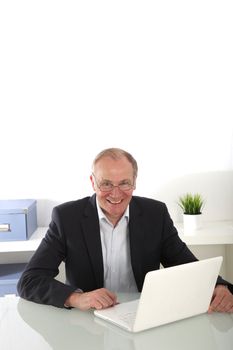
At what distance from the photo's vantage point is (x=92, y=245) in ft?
7.61

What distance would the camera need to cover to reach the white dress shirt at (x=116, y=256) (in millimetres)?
2367

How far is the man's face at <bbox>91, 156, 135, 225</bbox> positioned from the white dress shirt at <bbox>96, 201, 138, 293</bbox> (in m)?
0.09

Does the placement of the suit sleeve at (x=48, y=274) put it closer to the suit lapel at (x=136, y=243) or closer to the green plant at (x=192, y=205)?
the suit lapel at (x=136, y=243)

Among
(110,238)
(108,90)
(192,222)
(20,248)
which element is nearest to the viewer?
(110,238)

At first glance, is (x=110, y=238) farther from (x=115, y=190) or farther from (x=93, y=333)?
(x=93, y=333)

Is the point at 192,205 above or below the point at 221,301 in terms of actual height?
above

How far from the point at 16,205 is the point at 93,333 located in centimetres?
162

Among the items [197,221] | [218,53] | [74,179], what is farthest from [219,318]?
[218,53]

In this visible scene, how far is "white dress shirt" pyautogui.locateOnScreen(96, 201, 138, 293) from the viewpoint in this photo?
7.77ft

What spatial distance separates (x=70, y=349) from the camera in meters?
1.54

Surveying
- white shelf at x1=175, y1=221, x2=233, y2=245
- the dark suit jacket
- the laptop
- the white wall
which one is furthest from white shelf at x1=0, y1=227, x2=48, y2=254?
the laptop

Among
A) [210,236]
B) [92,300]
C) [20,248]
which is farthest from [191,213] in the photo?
[92,300]

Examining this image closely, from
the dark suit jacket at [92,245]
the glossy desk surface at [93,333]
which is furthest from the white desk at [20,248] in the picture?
the glossy desk surface at [93,333]

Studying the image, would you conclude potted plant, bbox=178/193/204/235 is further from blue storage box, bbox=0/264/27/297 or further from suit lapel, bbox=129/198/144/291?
blue storage box, bbox=0/264/27/297
